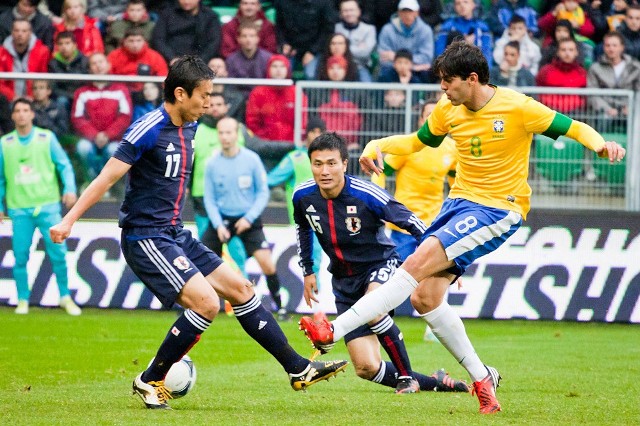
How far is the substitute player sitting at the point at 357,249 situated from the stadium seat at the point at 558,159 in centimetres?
641

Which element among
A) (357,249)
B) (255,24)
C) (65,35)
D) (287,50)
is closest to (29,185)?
(65,35)

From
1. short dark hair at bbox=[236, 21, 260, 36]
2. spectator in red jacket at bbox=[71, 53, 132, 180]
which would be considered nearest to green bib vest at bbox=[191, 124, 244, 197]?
spectator in red jacket at bbox=[71, 53, 132, 180]

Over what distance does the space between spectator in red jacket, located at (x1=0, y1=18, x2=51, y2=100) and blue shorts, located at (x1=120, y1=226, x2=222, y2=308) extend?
944 cm

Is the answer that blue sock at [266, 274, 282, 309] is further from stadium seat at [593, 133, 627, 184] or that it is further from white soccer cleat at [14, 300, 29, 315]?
stadium seat at [593, 133, 627, 184]

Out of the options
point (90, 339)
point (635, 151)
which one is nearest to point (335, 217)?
point (90, 339)

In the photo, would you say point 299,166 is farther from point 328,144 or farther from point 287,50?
point 328,144

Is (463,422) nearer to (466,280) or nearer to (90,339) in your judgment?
(90,339)

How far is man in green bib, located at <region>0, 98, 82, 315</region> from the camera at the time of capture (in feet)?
46.2

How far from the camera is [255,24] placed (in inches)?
655

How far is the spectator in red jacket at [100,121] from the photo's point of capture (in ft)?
48.2

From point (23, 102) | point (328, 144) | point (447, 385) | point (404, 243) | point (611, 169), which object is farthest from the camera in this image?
point (611, 169)

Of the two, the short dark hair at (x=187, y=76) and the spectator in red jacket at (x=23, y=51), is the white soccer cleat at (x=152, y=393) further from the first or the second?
the spectator in red jacket at (x=23, y=51)

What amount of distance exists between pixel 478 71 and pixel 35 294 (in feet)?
29.3

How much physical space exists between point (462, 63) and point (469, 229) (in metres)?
1.07
